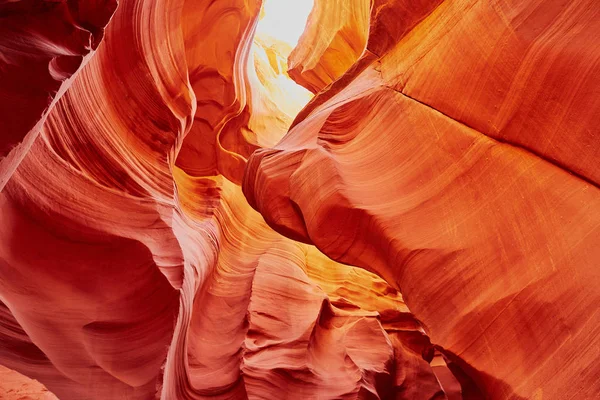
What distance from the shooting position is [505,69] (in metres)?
4.39

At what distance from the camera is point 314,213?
212 inches

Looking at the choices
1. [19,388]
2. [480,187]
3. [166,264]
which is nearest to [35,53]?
[19,388]

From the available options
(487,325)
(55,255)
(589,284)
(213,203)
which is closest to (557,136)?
(589,284)

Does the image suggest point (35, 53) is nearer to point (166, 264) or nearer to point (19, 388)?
point (19, 388)

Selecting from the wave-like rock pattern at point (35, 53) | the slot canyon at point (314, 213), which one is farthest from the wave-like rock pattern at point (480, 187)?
the wave-like rock pattern at point (35, 53)

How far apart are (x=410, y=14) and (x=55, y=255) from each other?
5109mm

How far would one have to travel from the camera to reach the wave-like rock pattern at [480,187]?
3527 millimetres

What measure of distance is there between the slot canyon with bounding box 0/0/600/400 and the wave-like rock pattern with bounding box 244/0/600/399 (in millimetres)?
18

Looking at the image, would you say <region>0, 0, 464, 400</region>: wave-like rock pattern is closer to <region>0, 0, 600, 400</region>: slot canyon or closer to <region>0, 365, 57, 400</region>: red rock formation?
<region>0, 0, 600, 400</region>: slot canyon

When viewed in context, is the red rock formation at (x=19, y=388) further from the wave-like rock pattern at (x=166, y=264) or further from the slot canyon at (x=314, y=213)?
the wave-like rock pattern at (x=166, y=264)

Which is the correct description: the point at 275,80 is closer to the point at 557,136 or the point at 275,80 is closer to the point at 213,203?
the point at 213,203

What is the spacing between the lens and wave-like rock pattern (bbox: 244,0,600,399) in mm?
3527

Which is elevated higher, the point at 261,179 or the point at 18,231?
the point at 261,179

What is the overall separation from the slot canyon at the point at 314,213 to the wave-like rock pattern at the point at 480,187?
0.02 m
